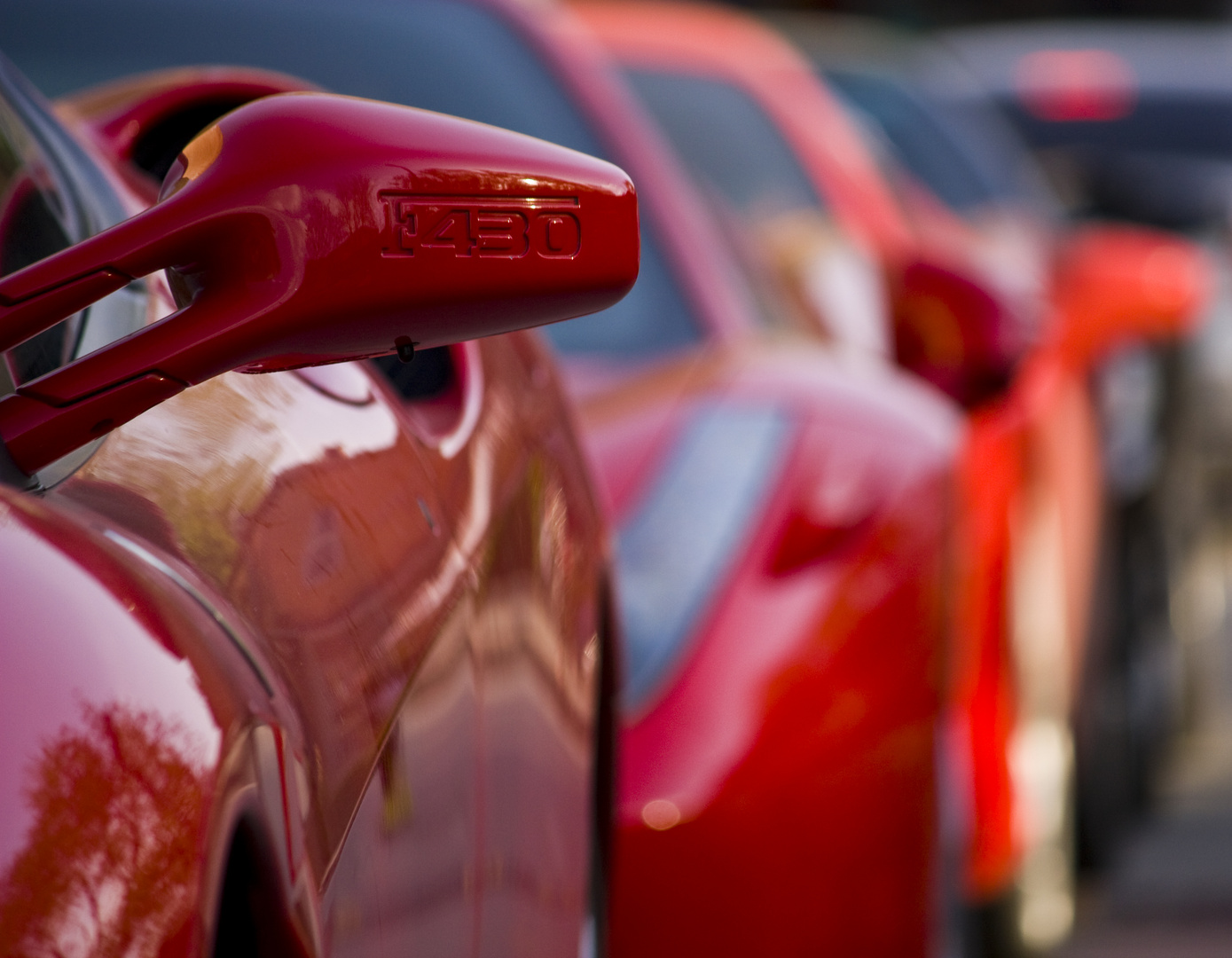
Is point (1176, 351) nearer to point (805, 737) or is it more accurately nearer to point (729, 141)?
point (729, 141)

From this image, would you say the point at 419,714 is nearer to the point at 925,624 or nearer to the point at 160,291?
the point at 160,291

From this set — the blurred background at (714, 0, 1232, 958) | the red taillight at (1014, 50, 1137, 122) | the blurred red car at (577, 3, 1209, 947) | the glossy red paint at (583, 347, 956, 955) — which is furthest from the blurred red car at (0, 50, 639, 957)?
the red taillight at (1014, 50, 1137, 122)

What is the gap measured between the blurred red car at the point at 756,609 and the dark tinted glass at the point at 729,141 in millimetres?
1407

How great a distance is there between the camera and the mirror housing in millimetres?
5941

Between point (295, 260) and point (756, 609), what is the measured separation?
162 cm

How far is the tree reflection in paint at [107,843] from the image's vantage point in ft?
3.51

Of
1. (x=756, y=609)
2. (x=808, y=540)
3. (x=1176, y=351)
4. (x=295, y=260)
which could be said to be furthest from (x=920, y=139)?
(x=295, y=260)

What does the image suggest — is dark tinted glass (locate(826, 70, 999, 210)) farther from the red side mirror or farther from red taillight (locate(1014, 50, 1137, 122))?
the red side mirror

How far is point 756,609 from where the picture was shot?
283 cm

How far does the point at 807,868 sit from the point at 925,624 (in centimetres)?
41

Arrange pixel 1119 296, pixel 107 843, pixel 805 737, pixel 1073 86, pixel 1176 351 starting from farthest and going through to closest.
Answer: pixel 1073 86
pixel 1176 351
pixel 1119 296
pixel 805 737
pixel 107 843

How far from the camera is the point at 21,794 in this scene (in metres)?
1.09

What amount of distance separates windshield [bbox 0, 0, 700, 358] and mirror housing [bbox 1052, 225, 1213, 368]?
6.68ft

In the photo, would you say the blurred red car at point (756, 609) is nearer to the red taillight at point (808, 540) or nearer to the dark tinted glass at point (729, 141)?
the red taillight at point (808, 540)
